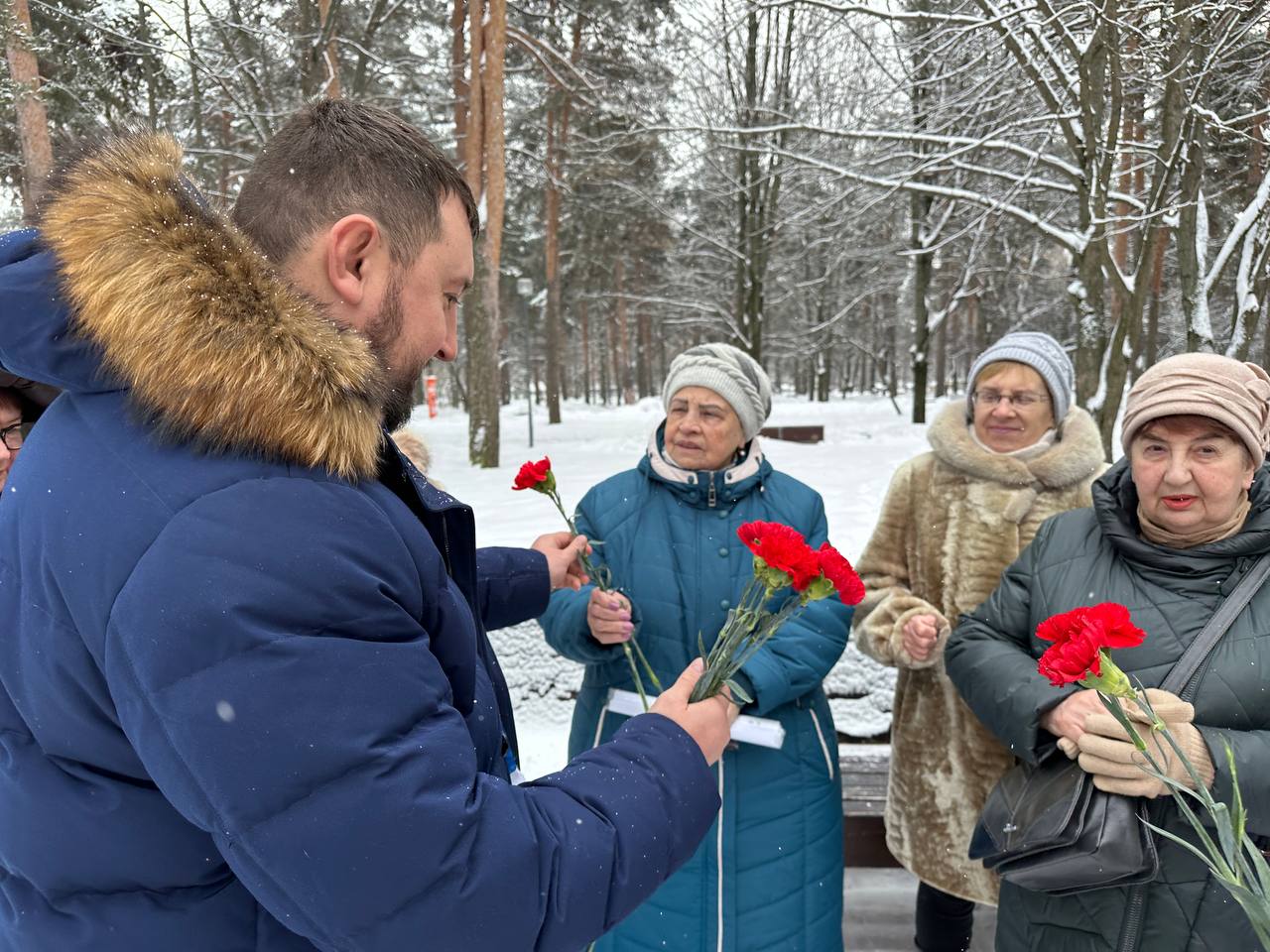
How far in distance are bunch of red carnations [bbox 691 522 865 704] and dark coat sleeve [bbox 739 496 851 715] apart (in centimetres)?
68

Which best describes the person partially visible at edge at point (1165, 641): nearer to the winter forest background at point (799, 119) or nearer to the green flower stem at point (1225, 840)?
the green flower stem at point (1225, 840)

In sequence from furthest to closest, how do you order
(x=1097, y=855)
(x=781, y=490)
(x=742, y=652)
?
(x=781, y=490) → (x=1097, y=855) → (x=742, y=652)

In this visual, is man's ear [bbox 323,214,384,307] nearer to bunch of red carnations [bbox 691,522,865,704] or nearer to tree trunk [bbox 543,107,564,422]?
bunch of red carnations [bbox 691,522,865,704]

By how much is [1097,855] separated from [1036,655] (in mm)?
589

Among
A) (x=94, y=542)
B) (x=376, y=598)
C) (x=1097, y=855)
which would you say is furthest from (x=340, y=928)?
(x=1097, y=855)

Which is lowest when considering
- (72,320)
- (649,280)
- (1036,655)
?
(1036,655)

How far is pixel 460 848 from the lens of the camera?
83 centimetres

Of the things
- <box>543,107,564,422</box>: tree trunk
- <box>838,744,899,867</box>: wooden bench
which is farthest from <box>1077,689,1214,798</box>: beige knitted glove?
<box>543,107,564,422</box>: tree trunk

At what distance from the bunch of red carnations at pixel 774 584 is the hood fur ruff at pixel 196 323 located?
671 millimetres

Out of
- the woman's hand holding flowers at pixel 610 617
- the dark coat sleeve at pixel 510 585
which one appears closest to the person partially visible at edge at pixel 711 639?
the woman's hand holding flowers at pixel 610 617

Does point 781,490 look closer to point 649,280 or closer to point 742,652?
point 742,652

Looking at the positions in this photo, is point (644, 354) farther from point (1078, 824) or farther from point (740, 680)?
point (1078, 824)

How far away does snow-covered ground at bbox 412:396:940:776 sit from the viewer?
4016 millimetres

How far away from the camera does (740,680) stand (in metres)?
2.09
